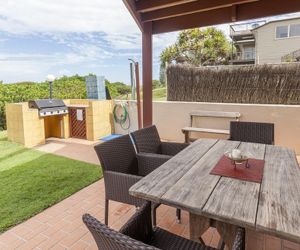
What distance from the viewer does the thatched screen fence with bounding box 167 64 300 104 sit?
16.1 feet

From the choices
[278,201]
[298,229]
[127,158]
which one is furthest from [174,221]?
[298,229]

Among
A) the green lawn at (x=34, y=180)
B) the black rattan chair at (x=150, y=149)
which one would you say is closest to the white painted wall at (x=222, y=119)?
the green lawn at (x=34, y=180)

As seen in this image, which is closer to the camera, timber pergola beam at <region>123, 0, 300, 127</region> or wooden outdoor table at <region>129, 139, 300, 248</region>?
wooden outdoor table at <region>129, 139, 300, 248</region>

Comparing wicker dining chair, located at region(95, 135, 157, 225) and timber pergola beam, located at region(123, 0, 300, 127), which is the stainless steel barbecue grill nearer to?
timber pergola beam, located at region(123, 0, 300, 127)

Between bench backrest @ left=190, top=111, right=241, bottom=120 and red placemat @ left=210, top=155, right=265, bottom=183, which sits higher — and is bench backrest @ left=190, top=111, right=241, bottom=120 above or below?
above

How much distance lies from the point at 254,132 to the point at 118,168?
187cm

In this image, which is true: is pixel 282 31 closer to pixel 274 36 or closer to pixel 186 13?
pixel 274 36

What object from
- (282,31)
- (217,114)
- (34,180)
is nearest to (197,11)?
(217,114)

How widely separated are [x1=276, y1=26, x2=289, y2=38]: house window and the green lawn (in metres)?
14.3

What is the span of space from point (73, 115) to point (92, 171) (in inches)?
107

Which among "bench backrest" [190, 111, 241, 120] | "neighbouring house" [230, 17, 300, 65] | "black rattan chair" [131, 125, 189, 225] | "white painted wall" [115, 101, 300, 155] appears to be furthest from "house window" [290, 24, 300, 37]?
"black rattan chair" [131, 125, 189, 225]

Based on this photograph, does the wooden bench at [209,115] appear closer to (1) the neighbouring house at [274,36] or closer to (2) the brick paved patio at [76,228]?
(2) the brick paved patio at [76,228]

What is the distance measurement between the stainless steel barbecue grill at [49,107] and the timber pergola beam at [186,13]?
2.69 m

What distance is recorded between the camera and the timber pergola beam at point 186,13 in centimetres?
315
